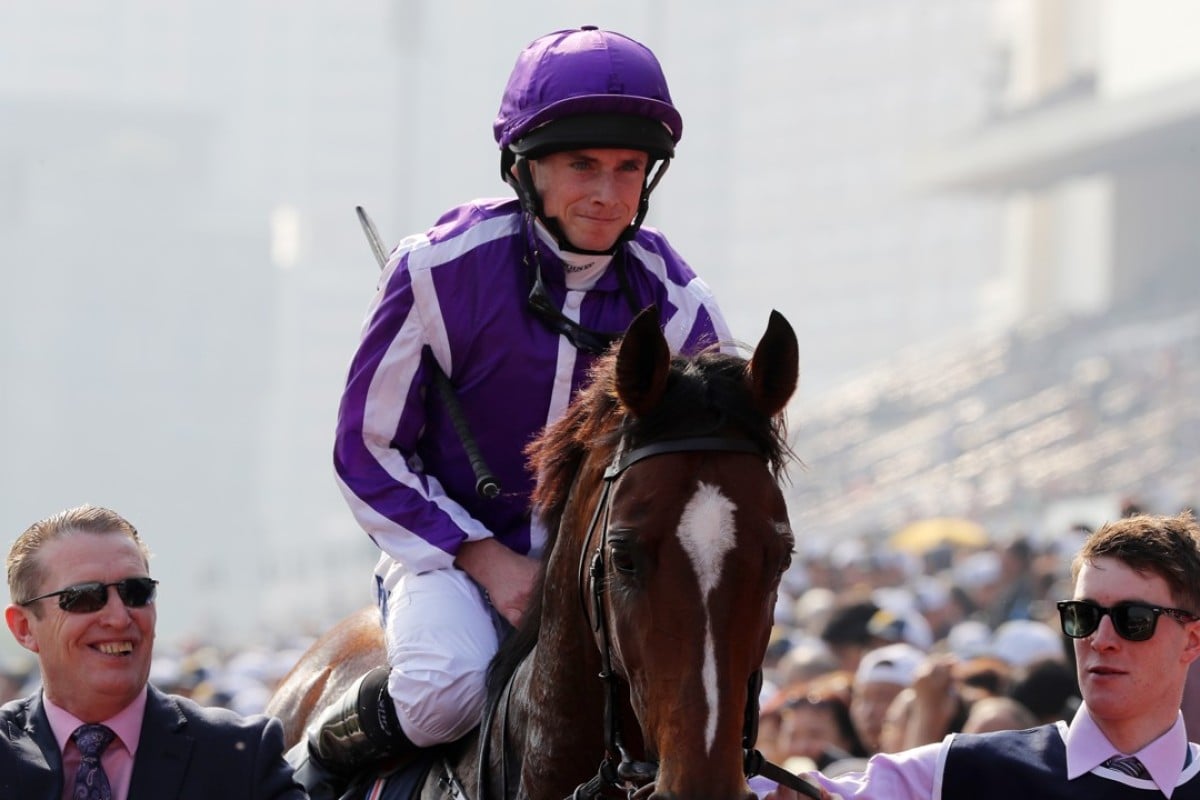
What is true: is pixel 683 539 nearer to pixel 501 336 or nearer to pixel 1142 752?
pixel 1142 752

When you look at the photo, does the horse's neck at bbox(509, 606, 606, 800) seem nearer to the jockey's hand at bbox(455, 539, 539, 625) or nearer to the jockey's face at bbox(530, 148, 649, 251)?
the jockey's hand at bbox(455, 539, 539, 625)

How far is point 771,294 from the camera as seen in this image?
75438mm

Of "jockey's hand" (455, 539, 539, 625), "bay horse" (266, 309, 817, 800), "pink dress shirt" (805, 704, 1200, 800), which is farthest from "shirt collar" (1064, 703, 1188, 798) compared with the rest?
"jockey's hand" (455, 539, 539, 625)

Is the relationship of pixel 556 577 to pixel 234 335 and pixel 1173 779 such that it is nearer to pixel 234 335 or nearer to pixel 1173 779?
pixel 1173 779

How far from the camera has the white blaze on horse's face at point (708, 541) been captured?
3084mm

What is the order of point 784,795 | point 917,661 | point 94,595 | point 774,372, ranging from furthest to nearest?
point 917,661, point 94,595, point 774,372, point 784,795

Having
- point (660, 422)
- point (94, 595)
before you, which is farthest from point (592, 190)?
point (94, 595)

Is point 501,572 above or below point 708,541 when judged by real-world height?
below

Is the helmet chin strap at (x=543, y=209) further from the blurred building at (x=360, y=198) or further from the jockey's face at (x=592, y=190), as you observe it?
the blurred building at (x=360, y=198)

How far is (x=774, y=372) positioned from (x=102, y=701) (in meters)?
1.39

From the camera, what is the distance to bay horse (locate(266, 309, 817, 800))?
3105mm

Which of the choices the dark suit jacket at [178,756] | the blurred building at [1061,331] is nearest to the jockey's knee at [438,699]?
the dark suit jacket at [178,756]

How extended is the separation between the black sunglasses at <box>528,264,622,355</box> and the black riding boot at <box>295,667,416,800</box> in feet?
2.75

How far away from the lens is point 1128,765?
343cm
